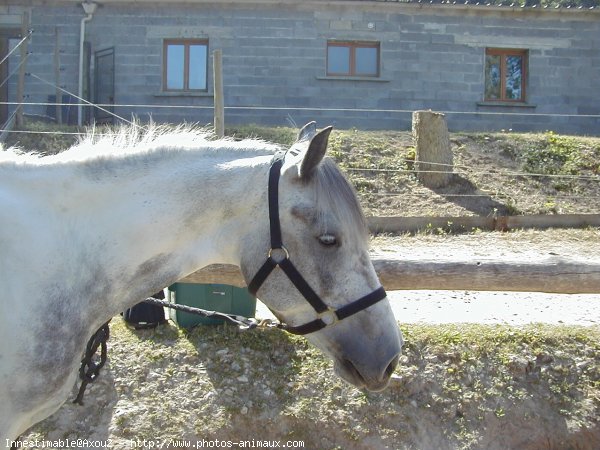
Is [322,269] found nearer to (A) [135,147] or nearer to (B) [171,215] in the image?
(B) [171,215]

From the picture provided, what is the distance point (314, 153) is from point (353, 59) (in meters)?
14.2

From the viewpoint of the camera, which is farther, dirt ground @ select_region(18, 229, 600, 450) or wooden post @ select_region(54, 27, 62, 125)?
wooden post @ select_region(54, 27, 62, 125)

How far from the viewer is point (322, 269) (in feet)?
7.55

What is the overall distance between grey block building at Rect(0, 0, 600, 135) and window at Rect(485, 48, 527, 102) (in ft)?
0.80

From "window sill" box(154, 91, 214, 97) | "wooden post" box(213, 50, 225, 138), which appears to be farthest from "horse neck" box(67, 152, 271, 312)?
"window sill" box(154, 91, 214, 97)

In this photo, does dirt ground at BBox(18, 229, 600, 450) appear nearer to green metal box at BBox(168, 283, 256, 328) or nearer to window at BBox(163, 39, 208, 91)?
green metal box at BBox(168, 283, 256, 328)

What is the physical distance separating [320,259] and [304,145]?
0.42 meters

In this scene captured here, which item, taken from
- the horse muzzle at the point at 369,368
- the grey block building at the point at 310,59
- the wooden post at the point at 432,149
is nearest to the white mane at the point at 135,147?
the horse muzzle at the point at 369,368

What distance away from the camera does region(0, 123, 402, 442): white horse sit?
2184mm

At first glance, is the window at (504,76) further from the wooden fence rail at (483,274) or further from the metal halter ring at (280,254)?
the metal halter ring at (280,254)

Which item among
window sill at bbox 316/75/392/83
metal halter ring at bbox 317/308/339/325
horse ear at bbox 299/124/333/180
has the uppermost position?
window sill at bbox 316/75/392/83

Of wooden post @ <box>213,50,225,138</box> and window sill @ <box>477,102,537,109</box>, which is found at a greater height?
window sill @ <box>477,102,537,109</box>

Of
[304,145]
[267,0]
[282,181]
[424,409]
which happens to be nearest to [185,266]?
[282,181]

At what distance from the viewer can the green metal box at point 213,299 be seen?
17.3 feet
